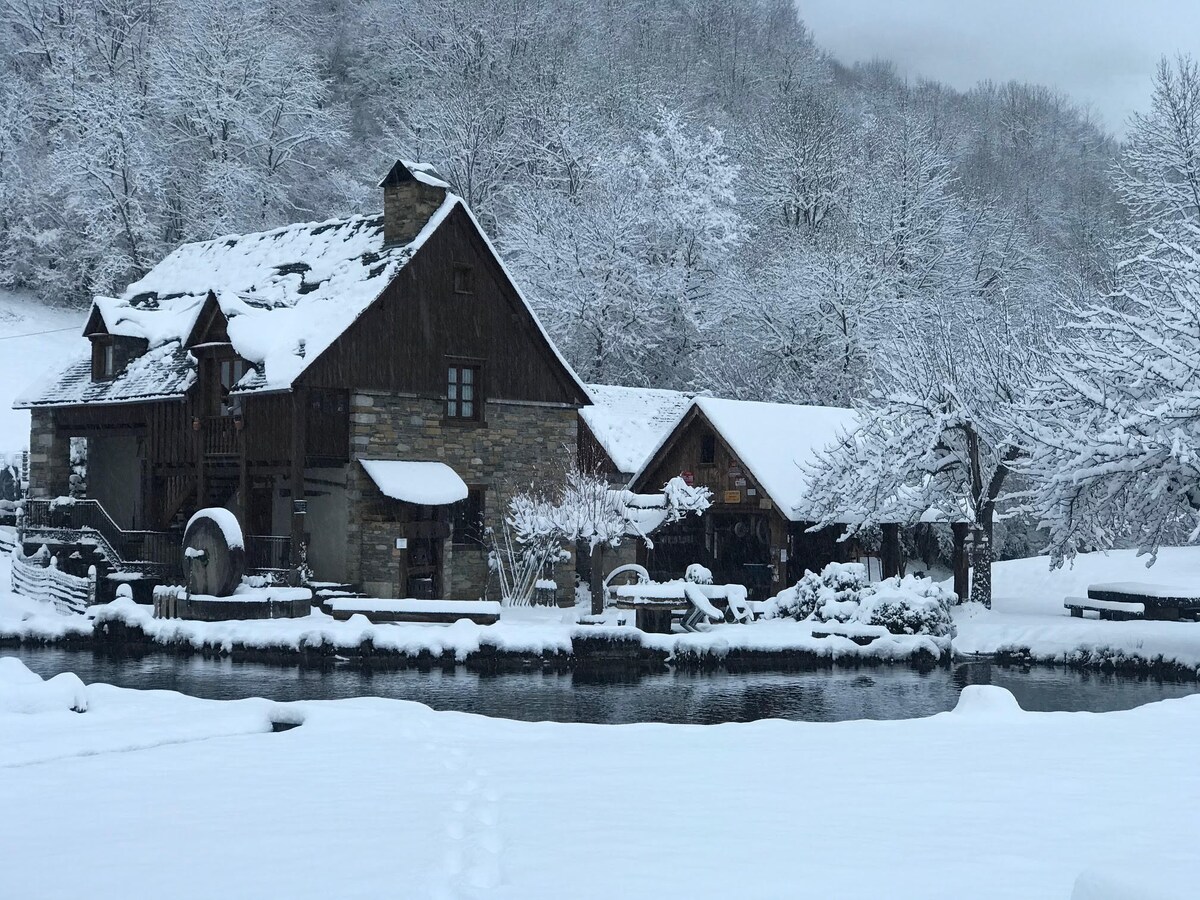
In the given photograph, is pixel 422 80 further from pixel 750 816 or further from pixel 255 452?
pixel 750 816

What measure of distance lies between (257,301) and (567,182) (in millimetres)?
22104

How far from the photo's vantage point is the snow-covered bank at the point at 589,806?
21.7ft

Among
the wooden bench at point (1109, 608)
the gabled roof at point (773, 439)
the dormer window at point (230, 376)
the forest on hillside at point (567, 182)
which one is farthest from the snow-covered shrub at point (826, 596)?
the forest on hillside at point (567, 182)

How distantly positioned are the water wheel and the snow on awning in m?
3.47

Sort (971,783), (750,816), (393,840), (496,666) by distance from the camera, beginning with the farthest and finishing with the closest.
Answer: (496,666) < (971,783) < (750,816) < (393,840)

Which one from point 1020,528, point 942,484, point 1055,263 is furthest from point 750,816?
point 1055,263

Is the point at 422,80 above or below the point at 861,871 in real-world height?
above

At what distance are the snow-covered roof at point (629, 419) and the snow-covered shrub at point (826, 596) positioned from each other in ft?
29.3

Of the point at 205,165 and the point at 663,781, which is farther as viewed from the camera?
the point at 205,165

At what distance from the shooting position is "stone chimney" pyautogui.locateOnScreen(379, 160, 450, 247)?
30406 millimetres

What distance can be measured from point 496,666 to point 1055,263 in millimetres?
39114

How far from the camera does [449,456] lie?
3042 centimetres

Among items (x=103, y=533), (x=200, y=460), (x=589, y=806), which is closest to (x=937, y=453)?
(x=200, y=460)

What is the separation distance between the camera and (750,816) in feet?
26.9
